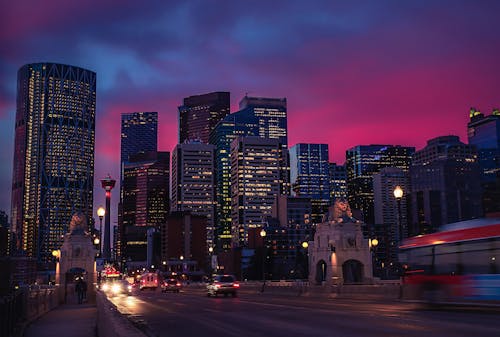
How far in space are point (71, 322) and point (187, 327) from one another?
24.6 ft

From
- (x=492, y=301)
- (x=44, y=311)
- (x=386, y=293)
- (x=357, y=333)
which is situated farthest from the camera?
(x=386, y=293)

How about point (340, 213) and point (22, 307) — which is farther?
point (340, 213)

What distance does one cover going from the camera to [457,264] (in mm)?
27641

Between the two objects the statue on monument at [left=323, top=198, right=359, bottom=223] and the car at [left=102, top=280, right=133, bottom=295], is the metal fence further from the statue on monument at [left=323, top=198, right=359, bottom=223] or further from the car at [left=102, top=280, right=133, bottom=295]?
the statue on monument at [left=323, top=198, right=359, bottom=223]

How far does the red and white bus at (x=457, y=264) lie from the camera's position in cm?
2558

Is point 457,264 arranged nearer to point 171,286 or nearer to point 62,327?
point 62,327

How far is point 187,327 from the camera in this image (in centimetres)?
2048

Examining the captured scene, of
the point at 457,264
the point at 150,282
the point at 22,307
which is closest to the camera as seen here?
the point at 22,307

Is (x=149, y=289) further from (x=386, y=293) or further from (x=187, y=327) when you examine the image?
(x=187, y=327)

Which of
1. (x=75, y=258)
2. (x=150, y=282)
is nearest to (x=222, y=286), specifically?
(x=150, y=282)

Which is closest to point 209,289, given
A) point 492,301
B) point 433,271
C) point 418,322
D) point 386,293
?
point 386,293

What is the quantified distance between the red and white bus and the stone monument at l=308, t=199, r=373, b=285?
1596 inches

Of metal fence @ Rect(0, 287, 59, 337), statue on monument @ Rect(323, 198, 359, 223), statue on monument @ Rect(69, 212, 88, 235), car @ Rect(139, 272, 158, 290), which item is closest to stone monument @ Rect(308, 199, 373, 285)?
statue on monument @ Rect(323, 198, 359, 223)

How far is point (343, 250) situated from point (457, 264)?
154 feet
